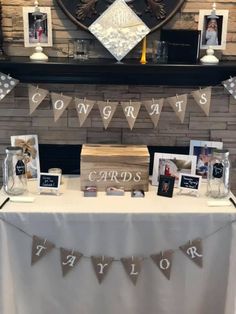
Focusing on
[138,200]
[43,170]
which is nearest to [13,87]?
[43,170]

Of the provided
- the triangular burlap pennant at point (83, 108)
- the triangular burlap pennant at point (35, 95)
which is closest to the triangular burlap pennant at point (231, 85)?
the triangular burlap pennant at point (83, 108)

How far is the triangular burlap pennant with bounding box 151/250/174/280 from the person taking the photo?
175 centimetres

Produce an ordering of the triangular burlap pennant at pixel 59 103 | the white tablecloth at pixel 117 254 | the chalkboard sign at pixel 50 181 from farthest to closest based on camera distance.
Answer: the triangular burlap pennant at pixel 59 103 → the chalkboard sign at pixel 50 181 → the white tablecloth at pixel 117 254

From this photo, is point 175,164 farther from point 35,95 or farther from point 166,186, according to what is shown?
point 35,95

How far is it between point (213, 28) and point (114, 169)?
2.65ft

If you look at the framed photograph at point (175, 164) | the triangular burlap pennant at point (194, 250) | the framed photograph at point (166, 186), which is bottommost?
the triangular burlap pennant at point (194, 250)

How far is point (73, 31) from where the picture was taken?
2.07m

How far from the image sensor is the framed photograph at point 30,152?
2.11 metres

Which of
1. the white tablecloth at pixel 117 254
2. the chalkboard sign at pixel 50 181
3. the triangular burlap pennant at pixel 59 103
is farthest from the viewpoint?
the triangular burlap pennant at pixel 59 103

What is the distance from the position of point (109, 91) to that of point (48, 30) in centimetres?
41

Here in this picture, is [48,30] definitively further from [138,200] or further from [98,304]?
[98,304]

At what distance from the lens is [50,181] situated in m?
1.86

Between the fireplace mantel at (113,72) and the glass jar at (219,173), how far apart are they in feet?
1.18

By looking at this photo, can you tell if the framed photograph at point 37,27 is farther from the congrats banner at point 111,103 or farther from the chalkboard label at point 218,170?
the chalkboard label at point 218,170
